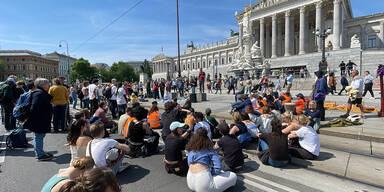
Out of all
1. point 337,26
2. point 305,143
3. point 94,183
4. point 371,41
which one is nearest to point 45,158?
point 94,183

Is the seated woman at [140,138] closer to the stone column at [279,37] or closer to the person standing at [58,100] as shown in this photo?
the person standing at [58,100]

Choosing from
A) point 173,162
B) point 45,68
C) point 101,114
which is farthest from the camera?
point 45,68

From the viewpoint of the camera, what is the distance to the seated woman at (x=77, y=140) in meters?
3.84

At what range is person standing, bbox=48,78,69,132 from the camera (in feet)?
25.2

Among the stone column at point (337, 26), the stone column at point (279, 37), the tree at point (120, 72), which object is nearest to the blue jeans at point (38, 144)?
the stone column at point (337, 26)

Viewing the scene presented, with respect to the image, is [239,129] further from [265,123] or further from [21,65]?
[21,65]

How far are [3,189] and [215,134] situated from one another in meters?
5.08

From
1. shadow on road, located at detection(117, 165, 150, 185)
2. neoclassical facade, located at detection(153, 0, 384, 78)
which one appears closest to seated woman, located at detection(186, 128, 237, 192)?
shadow on road, located at detection(117, 165, 150, 185)

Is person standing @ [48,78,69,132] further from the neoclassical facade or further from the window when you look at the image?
the window

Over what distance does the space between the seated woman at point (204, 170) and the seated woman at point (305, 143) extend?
2172mm

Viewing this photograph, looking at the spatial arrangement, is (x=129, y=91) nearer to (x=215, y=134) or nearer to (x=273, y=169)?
(x=215, y=134)

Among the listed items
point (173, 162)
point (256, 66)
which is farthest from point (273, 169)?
point (256, 66)

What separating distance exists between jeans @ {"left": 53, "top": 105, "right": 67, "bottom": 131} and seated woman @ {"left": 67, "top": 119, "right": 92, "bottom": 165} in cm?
453

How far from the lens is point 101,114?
6.99 m
